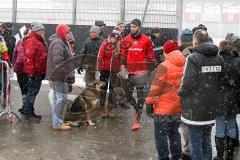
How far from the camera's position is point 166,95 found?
18.5 feet

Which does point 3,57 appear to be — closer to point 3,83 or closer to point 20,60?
point 20,60

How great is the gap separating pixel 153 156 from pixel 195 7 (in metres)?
29.1

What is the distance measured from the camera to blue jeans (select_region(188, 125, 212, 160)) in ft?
17.2

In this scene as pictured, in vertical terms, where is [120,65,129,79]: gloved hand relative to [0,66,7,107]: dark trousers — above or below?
above

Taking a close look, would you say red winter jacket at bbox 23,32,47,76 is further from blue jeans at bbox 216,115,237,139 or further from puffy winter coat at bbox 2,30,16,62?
blue jeans at bbox 216,115,237,139

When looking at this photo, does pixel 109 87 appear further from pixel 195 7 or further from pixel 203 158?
pixel 195 7

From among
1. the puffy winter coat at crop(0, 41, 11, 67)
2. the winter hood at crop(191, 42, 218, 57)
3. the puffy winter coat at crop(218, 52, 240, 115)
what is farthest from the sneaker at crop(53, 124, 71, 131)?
the winter hood at crop(191, 42, 218, 57)

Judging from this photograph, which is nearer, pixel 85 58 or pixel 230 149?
pixel 230 149

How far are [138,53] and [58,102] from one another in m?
1.83

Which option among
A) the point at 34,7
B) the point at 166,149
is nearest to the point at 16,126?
the point at 166,149

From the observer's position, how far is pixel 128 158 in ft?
21.2

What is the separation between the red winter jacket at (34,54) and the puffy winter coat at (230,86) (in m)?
3.56

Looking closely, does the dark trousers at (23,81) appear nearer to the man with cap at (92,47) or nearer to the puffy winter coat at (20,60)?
the puffy winter coat at (20,60)

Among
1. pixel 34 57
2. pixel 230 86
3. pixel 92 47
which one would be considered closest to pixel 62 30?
pixel 34 57
